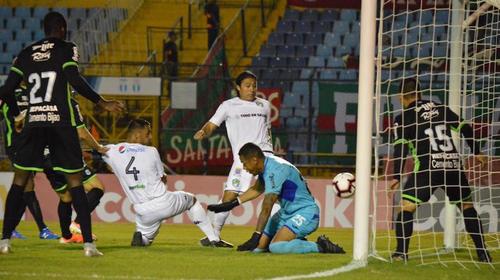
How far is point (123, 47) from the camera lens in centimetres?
2594

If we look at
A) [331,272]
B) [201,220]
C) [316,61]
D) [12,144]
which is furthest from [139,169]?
[316,61]

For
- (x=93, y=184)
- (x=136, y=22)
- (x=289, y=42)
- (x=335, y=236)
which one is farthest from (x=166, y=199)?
(x=136, y=22)

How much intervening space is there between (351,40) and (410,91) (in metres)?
14.8

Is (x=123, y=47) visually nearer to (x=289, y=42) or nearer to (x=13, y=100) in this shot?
(x=289, y=42)

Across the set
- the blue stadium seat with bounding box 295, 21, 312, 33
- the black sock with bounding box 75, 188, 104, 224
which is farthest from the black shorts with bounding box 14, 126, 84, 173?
the blue stadium seat with bounding box 295, 21, 312, 33

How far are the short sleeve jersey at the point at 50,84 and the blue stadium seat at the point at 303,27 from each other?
16.4 meters

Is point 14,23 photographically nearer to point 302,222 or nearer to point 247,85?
point 247,85

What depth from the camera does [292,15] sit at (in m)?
26.1

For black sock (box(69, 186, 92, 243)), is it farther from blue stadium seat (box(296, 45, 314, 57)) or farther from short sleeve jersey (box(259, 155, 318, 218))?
blue stadium seat (box(296, 45, 314, 57))

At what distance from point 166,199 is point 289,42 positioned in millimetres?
14393

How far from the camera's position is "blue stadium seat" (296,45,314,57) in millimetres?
24625

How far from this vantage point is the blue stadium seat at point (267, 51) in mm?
24791

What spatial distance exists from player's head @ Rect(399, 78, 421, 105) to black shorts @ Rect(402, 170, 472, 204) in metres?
0.72

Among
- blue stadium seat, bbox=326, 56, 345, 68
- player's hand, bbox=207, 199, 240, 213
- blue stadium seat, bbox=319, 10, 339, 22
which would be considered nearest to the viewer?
player's hand, bbox=207, 199, 240, 213
